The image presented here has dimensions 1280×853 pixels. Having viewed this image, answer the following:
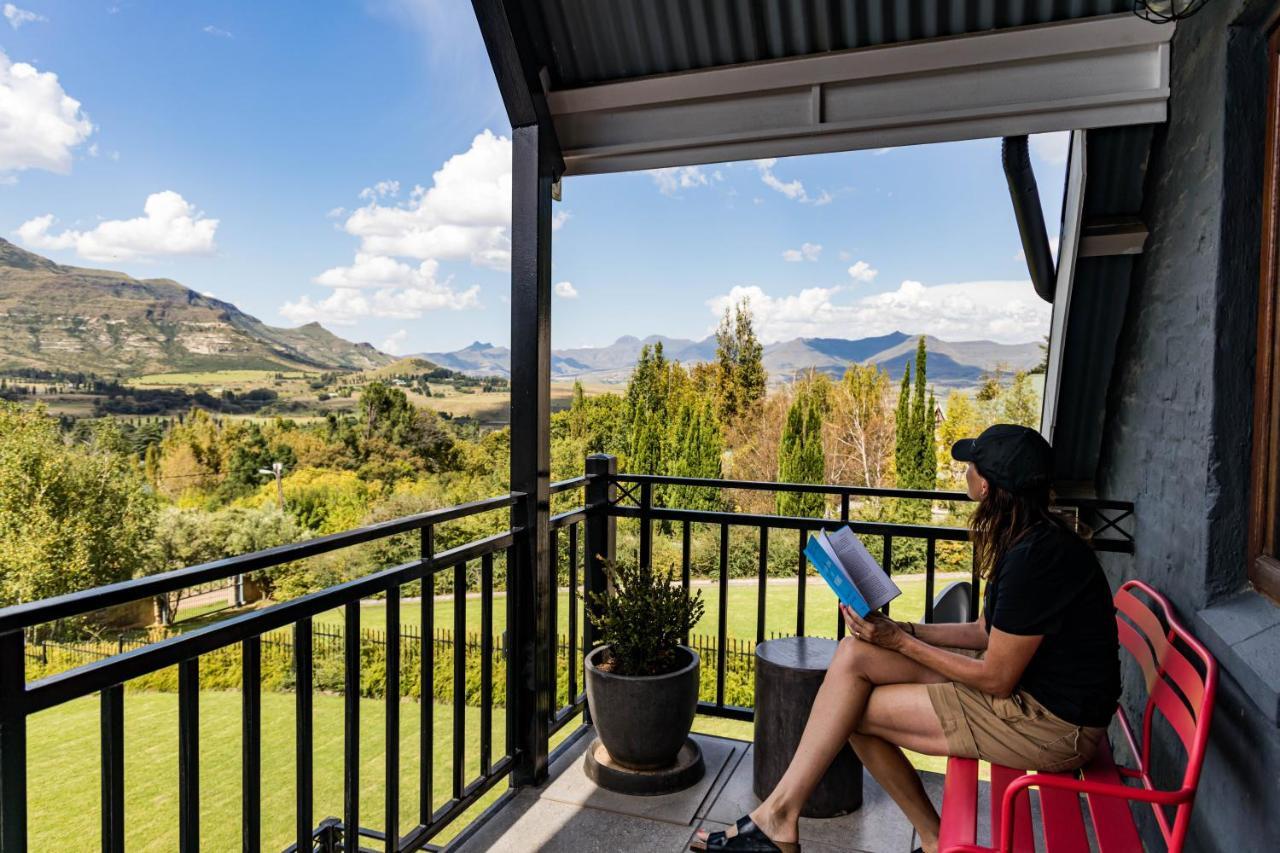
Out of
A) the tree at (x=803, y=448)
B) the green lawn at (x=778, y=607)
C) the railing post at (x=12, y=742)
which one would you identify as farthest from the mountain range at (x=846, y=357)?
the railing post at (x=12, y=742)

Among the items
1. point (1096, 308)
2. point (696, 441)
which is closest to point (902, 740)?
point (1096, 308)

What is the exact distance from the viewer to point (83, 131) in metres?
34.6

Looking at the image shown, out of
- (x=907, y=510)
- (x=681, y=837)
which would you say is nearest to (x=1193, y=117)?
(x=681, y=837)

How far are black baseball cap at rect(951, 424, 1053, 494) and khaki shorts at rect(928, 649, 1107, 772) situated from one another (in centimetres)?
47

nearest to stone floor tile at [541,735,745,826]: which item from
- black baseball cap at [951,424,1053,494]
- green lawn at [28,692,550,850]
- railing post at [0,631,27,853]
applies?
black baseball cap at [951,424,1053,494]

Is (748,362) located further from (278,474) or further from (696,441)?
(278,474)

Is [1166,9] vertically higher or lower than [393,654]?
higher

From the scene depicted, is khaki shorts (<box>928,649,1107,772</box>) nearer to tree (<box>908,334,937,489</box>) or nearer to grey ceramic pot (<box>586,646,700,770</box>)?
grey ceramic pot (<box>586,646,700,770</box>)

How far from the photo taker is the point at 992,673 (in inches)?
71.9

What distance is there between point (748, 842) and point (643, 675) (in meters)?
0.70

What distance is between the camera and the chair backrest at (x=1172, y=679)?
1.44 meters

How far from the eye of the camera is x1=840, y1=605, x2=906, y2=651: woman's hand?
6.61ft

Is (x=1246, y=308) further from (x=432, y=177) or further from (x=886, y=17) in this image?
(x=432, y=177)

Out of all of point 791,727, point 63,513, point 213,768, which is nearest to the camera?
point 791,727
